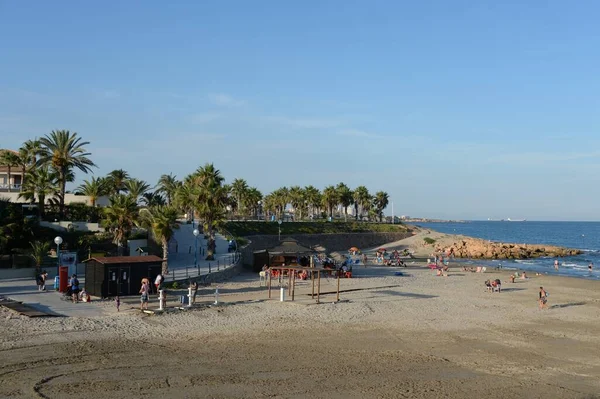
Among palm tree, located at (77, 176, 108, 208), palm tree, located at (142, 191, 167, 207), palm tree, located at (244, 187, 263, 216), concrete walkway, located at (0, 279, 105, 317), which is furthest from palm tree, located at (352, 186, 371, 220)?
concrete walkway, located at (0, 279, 105, 317)

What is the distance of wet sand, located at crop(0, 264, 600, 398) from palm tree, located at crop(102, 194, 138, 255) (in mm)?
8936

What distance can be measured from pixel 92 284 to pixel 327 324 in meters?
12.6

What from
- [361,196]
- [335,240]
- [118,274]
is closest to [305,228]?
[335,240]

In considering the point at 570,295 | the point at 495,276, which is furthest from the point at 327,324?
the point at 495,276

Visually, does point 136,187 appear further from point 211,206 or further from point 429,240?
point 429,240

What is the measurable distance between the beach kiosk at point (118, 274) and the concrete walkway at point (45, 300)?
160 cm

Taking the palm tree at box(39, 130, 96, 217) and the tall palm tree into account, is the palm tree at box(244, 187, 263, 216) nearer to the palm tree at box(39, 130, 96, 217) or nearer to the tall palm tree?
the tall palm tree

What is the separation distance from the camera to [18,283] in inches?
1259

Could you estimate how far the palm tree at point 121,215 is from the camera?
3609 cm

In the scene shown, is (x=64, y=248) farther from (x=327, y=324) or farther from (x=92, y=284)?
(x=327, y=324)

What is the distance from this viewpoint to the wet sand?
15430 mm

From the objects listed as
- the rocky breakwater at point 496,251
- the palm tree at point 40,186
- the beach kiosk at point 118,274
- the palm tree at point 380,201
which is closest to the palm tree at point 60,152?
the palm tree at point 40,186

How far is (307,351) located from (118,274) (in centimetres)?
1328

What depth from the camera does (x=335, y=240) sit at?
287 ft
